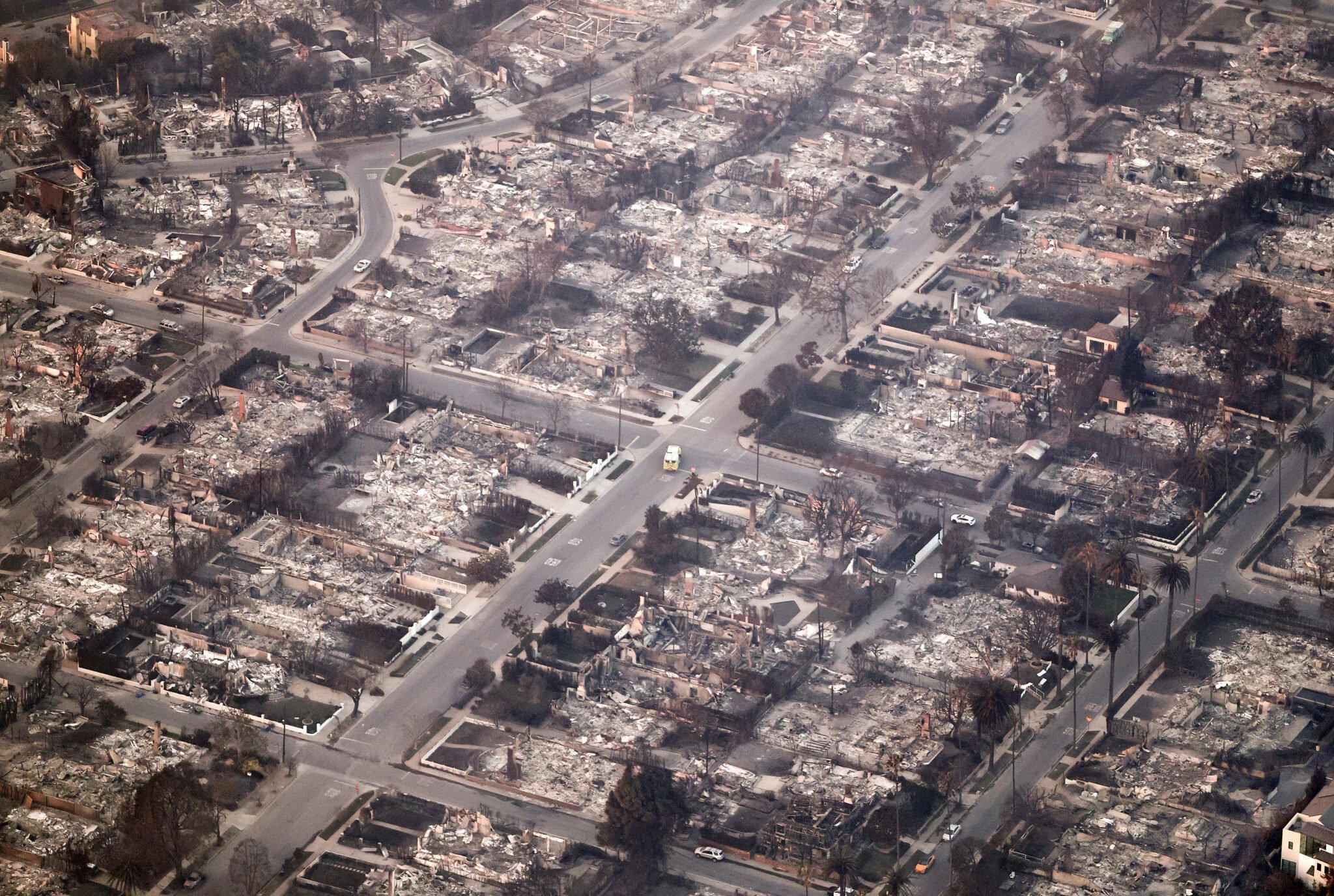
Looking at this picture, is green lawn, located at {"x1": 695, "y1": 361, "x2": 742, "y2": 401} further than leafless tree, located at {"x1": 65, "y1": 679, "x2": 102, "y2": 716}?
Yes

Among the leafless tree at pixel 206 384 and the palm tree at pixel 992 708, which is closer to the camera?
the palm tree at pixel 992 708

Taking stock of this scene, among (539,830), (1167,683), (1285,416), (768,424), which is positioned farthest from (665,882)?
(1285,416)

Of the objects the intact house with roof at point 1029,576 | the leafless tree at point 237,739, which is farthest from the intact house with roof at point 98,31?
the intact house with roof at point 1029,576

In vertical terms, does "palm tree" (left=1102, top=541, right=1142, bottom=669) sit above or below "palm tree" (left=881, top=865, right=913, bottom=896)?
above

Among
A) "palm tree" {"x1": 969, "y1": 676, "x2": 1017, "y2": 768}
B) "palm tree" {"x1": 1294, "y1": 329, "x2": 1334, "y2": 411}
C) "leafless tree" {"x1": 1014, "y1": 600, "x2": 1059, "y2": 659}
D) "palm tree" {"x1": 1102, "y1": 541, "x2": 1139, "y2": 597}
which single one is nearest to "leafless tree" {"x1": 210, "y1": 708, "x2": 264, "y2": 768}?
"palm tree" {"x1": 969, "y1": 676, "x2": 1017, "y2": 768}

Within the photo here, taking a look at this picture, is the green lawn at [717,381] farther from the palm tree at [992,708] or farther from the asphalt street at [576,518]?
the palm tree at [992,708]

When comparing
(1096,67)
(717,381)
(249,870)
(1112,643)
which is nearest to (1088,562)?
(1112,643)

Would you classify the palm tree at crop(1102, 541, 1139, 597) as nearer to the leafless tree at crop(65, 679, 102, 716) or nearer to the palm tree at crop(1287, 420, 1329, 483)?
the palm tree at crop(1287, 420, 1329, 483)
